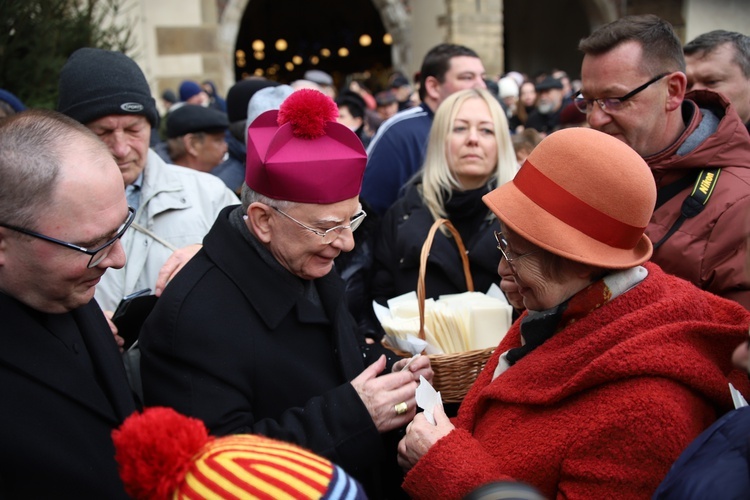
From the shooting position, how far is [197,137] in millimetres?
5023

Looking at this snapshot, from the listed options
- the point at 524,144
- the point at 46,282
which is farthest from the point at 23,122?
the point at 524,144

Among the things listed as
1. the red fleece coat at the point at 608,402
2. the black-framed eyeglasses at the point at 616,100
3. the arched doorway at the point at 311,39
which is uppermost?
the black-framed eyeglasses at the point at 616,100

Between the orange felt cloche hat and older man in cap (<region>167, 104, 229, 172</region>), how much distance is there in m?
3.80

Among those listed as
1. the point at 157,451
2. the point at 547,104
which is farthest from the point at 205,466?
the point at 547,104

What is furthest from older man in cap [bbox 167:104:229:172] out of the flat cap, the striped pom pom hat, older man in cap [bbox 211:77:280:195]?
the striped pom pom hat

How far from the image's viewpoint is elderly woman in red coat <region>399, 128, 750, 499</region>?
4.77ft

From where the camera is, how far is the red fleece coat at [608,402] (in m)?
1.44

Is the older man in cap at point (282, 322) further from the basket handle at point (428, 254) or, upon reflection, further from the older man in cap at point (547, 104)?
the older man in cap at point (547, 104)

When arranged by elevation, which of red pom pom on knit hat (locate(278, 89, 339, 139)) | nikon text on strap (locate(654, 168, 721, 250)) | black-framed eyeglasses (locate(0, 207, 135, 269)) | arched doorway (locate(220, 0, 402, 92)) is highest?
red pom pom on knit hat (locate(278, 89, 339, 139))

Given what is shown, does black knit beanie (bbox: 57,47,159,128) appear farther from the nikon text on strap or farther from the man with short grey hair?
the man with short grey hair

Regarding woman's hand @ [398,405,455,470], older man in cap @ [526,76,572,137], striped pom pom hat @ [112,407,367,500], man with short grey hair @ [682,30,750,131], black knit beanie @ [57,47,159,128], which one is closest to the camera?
striped pom pom hat @ [112,407,367,500]

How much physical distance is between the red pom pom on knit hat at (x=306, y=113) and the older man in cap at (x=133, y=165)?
0.76 m

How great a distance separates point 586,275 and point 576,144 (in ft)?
1.10

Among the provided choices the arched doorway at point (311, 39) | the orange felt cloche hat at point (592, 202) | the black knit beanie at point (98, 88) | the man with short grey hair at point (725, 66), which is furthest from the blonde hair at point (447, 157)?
the arched doorway at point (311, 39)
